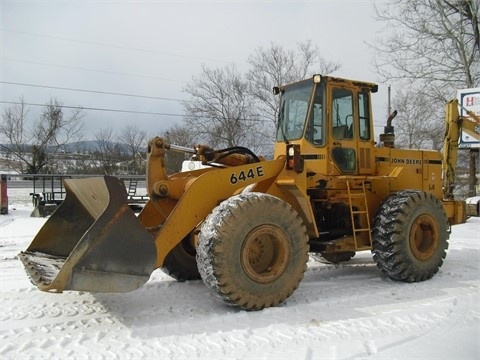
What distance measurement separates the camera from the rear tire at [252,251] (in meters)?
4.77

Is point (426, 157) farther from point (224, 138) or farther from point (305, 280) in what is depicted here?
point (224, 138)

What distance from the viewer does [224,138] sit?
32.2 meters

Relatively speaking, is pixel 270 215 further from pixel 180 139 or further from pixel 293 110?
pixel 180 139

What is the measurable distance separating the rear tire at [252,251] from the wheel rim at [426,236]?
7.18ft

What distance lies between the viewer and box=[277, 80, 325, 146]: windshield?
6391 millimetres

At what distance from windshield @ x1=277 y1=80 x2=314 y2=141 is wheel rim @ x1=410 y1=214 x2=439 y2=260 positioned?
7.02 feet

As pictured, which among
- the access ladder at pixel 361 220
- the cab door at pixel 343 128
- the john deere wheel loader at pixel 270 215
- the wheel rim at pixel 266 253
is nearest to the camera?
the john deere wheel loader at pixel 270 215

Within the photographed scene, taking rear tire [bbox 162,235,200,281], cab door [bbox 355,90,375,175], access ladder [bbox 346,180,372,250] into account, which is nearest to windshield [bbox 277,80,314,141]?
cab door [bbox 355,90,375,175]

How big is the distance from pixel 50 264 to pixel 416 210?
15.5 feet

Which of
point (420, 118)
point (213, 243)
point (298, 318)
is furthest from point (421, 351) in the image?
point (420, 118)

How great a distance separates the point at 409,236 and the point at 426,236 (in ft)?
1.92

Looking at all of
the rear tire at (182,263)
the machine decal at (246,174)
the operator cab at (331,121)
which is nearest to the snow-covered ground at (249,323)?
the rear tire at (182,263)

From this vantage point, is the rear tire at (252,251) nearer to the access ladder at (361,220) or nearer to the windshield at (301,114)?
the access ladder at (361,220)

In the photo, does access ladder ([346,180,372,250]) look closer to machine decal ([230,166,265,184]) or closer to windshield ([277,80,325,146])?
windshield ([277,80,325,146])
